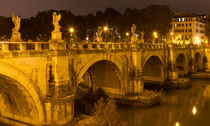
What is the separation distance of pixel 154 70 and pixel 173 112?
13.5 meters

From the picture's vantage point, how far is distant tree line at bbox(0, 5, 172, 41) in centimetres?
4503

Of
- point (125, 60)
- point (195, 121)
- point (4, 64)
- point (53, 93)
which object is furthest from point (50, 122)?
point (195, 121)

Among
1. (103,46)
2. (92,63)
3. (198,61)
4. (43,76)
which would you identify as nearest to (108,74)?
(103,46)

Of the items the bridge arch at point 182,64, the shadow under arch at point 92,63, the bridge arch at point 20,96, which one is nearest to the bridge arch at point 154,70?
the bridge arch at point 182,64

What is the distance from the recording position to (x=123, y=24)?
169ft

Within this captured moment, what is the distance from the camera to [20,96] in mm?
16094

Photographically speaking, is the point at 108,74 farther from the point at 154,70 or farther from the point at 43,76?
the point at 154,70

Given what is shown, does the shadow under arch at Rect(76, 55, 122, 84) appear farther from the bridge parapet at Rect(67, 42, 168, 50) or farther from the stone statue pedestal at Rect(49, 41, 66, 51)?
the stone statue pedestal at Rect(49, 41, 66, 51)

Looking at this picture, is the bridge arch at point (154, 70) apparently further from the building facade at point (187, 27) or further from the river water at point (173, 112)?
the building facade at point (187, 27)

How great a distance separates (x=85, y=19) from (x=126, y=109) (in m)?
33.4

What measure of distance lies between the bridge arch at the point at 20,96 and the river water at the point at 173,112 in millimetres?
9630

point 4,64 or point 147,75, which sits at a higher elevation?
point 4,64

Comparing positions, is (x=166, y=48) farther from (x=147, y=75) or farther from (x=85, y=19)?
(x=85, y=19)

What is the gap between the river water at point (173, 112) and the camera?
2228cm
